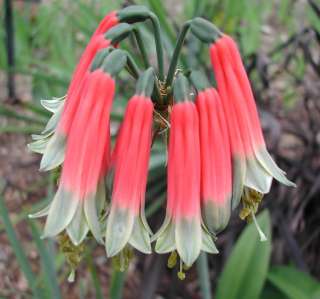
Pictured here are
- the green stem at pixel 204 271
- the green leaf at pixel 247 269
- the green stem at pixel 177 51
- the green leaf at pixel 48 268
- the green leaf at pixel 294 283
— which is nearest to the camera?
the green stem at pixel 177 51

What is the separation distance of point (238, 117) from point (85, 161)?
42 cm

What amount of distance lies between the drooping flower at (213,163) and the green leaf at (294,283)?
1.60 m

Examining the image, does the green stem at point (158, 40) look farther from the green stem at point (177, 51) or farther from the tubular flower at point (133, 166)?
the tubular flower at point (133, 166)

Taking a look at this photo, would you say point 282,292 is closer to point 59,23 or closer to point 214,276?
point 214,276

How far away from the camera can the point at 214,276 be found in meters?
3.65

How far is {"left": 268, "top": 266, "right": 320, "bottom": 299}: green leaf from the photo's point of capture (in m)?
3.10

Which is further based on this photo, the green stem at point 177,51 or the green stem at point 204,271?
the green stem at point 204,271

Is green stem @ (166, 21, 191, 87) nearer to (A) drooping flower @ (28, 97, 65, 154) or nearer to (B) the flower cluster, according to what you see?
(B) the flower cluster

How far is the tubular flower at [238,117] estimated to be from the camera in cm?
169

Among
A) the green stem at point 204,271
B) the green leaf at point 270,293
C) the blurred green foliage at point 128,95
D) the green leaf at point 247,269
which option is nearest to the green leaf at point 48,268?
the blurred green foliage at point 128,95

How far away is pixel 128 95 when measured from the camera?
3887mm

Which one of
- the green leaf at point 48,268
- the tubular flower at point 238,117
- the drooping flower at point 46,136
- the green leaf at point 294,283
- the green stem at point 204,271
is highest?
the tubular flower at point 238,117

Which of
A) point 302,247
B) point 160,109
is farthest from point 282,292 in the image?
point 160,109

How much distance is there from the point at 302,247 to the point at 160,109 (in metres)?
2.09
